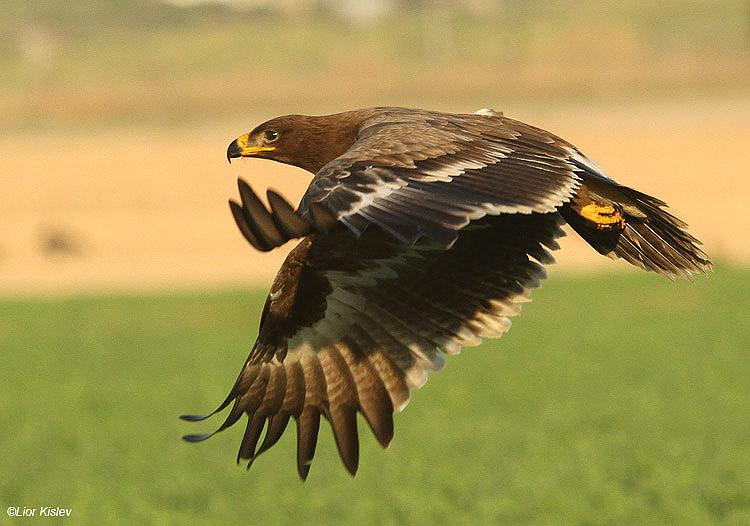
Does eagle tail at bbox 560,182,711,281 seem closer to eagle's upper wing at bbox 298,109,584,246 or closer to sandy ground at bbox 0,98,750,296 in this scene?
eagle's upper wing at bbox 298,109,584,246

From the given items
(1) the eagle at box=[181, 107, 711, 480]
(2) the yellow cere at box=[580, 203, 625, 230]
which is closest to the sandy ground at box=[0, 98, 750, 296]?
(1) the eagle at box=[181, 107, 711, 480]

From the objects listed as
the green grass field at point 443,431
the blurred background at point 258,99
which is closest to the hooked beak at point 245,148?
the green grass field at point 443,431

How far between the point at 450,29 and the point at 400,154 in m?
86.5

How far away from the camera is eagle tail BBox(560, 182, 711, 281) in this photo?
16.7ft

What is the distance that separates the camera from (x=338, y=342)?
508 cm

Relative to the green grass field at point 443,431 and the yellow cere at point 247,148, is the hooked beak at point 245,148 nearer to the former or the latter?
the yellow cere at point 247,148

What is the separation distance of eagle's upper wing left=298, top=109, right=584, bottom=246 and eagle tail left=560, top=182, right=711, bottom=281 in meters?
0.33

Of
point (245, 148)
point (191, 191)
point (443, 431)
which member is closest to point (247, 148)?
point (245, 148)

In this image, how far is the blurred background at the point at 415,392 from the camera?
40.2 feet

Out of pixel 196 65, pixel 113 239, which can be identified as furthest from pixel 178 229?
pixel 196 65

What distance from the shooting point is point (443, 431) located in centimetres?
1481

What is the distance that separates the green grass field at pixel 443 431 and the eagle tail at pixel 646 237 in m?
6.38

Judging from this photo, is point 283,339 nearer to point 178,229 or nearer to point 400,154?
point 400,154

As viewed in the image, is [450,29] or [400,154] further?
[450,29]
